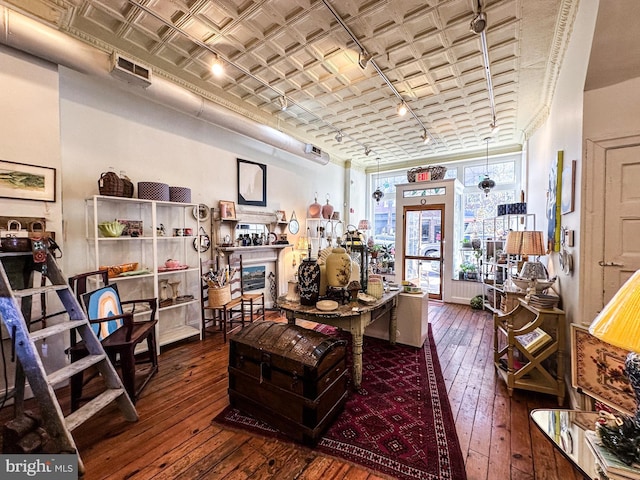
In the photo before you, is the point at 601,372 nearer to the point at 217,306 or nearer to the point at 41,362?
the point at 41,362

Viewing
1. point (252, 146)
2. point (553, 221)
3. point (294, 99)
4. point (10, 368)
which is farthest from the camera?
point (252, 146)

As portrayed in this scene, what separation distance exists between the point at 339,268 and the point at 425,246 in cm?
440

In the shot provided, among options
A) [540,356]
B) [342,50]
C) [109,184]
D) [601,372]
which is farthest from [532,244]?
[109,184]

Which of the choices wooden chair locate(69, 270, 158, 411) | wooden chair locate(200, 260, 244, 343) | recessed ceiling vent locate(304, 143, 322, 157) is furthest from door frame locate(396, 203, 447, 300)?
wooden chair locate(69, 270, 158, 411)

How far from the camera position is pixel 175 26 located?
260 centimetres

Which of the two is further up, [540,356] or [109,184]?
[109,184]

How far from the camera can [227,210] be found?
420 cm

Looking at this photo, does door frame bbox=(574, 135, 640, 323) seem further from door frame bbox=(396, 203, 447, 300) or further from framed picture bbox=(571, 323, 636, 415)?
door frame bbox=(396, 203, 447, 300)

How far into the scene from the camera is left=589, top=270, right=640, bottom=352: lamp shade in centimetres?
92

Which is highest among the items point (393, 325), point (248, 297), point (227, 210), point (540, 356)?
point (227, 210)

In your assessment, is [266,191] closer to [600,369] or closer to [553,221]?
[553,221]

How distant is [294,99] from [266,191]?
5.44ft

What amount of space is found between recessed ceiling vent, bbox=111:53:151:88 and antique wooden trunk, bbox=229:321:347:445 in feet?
8.92

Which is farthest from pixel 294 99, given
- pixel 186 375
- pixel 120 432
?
pixel 120 432
